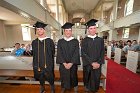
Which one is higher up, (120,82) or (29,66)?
(29,66)

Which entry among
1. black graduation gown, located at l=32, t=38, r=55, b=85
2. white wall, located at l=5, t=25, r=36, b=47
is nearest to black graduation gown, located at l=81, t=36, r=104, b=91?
black graduation gown, located at l=32, t=38, r=55, b=85

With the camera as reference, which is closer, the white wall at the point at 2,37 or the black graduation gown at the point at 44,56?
the black graduation gown at the point at 44,56

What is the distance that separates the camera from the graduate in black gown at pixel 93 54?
2568 mm

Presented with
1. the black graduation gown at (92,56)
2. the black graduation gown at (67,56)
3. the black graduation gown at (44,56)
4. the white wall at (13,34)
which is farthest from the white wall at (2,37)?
the black graduation gown at (92,56)

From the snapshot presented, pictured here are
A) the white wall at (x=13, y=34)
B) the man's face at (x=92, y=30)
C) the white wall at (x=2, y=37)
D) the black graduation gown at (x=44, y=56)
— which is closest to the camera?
the man's face at (x=92, y=30)

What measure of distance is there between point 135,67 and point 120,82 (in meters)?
1.42

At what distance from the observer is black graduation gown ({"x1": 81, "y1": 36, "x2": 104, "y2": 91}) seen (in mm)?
2582

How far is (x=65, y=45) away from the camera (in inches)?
104

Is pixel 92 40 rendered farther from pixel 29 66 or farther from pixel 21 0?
pixel 21 0

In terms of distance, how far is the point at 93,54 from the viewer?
2594 mm

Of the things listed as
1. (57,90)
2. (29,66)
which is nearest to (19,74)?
(29,66)

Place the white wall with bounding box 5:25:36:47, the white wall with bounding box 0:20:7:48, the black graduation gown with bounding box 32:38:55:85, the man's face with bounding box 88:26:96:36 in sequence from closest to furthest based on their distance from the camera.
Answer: the man's face with bounding box 88:26:96:36 → the black graduation gown with bounding box 32:38:55:85 → the white wall with bounding box 0:20:7:48 → the white wall with bounding box 5:25:36:47

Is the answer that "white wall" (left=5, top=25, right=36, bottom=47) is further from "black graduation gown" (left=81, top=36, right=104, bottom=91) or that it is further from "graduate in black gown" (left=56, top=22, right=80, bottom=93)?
"black graduation gown" (left=81, top=36, right=104, bottom=91)

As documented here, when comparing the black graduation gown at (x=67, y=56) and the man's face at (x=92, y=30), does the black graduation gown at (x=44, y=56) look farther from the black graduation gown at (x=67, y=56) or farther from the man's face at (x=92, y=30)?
the man's face at (x=92, y=30)
